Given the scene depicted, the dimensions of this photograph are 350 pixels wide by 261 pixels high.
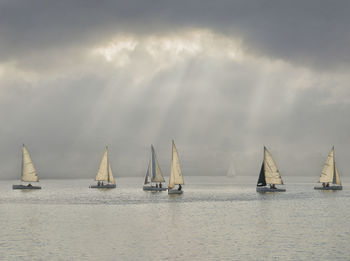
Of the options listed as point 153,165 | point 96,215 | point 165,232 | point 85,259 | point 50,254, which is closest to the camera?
point 85,259

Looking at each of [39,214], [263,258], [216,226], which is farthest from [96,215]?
[263,258]

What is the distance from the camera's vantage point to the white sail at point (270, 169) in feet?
455

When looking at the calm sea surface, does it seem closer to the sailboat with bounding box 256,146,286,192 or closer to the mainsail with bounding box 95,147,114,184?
the sailboat with bounding box 256,146,286,192

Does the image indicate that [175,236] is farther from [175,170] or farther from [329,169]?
[329,169]

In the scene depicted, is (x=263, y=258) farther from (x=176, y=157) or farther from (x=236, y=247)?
(x=176, y=157)

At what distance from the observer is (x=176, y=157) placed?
120 meters

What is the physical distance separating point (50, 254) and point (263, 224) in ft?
112

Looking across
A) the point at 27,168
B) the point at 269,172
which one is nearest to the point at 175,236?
the point at 269,172

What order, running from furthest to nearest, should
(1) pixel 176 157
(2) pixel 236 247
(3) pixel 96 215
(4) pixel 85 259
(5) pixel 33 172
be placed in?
(5) pixel 33 172 < (1) pixel 176 157 < (3) pixel 96 215 < (2) pixel 236 247 < (4) pixel 85 259

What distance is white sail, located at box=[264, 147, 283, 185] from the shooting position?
13862 cm

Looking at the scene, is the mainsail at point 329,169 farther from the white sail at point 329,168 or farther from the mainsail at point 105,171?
the mainsail at point 105,171

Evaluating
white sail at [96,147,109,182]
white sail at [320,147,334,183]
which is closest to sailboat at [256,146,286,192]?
white sail at [320,147,334,183]

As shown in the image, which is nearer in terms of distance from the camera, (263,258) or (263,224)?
(263,258)

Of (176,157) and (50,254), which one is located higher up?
(176,157)
